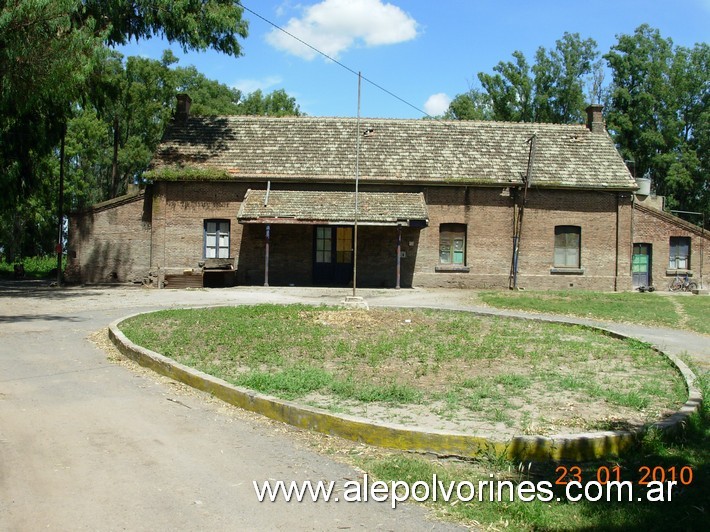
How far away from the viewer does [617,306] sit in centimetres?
1986

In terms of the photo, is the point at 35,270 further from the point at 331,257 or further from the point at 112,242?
the point at 331,257

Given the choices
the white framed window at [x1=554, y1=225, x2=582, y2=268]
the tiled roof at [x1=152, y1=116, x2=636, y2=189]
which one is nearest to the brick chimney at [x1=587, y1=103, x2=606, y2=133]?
the tiled roof at [x1=152, y1=116, x2=636, y2=189]

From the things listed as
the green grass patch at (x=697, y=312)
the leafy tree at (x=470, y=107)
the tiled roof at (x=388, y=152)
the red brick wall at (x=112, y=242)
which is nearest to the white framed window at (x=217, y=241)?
the tiled roof at (x=388, y=152)

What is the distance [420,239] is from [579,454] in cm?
2171

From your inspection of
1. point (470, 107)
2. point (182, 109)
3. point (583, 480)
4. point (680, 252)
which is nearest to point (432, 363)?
point (583, 480)

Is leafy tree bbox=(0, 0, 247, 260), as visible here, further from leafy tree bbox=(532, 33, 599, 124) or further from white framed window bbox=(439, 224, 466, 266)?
leafy tree bbox=(532, 33, 599, 124)

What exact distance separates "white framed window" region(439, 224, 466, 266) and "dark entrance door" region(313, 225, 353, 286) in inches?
149

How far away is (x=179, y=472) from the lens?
5402mm

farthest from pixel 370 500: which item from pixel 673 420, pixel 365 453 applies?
pixel 673 420

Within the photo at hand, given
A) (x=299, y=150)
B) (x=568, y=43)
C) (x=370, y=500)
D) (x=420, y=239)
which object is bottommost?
(x=370, y=500)

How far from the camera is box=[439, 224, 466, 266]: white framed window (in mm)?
27594

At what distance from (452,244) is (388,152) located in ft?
15.8

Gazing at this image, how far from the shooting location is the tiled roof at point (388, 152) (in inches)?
1075

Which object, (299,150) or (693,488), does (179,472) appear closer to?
(693,488)
